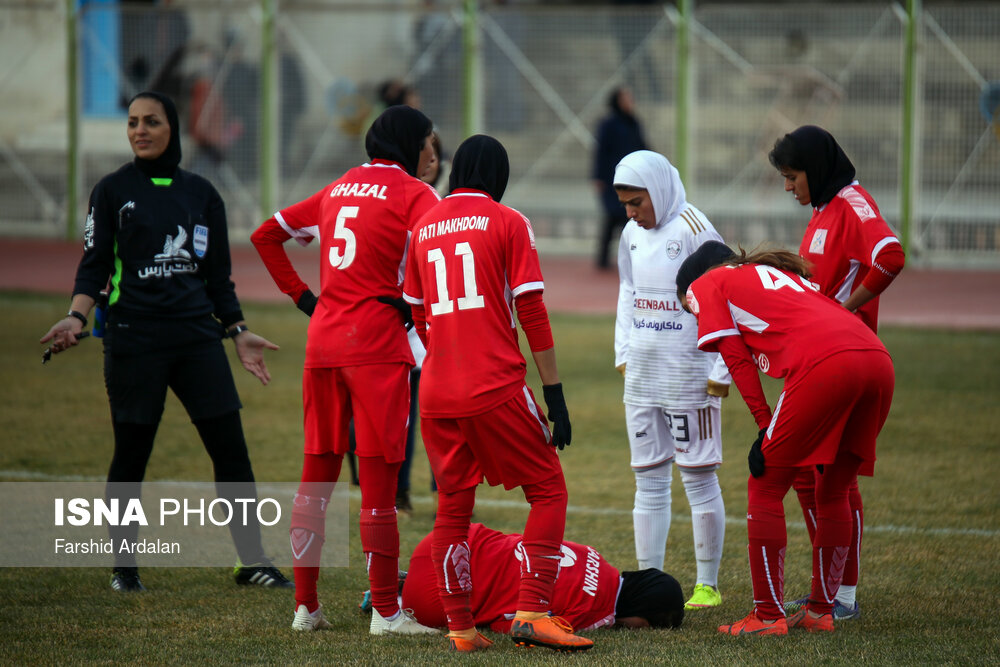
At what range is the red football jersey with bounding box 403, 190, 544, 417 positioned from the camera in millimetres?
4672

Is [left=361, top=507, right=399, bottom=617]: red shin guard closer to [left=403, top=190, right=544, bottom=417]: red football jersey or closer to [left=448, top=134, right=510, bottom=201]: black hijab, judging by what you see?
[left=403, top=190, right=544, bottom=417]: red football jersey

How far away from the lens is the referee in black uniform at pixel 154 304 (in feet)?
18.5

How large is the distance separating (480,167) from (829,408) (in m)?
1.68

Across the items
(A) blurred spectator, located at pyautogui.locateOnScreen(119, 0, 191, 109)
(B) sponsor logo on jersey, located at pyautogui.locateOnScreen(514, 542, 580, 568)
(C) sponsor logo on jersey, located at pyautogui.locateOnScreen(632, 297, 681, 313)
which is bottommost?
(B) sponsor logo on jersey, located at pyautogui.locateOnScreen(514, 542, 580, 568)

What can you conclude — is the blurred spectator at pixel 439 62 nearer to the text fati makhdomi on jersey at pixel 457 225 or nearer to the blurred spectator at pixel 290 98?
the blurred spectator at pixel 290 98

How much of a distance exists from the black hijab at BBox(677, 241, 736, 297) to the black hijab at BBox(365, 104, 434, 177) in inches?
49.7

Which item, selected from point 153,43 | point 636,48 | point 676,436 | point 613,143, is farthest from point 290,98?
point 676,436

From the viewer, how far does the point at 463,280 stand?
468cm

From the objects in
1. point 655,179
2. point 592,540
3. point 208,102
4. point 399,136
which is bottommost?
point 592,540

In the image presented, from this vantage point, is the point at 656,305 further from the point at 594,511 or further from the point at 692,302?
the point at 594,511

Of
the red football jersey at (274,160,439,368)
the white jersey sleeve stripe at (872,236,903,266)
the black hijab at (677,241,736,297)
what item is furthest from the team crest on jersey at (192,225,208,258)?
the white jersey sleeve stripe at (872,236,903,266)

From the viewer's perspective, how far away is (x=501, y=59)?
20.0 m

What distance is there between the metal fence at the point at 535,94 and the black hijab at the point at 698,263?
13323 millimetres

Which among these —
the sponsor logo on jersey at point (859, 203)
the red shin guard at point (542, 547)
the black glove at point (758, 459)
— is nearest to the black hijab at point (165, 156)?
the red shin guard at point (542, 547)
